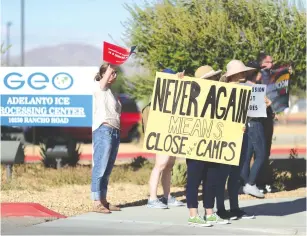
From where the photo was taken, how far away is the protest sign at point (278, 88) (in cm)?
1352

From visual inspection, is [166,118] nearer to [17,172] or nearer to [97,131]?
[97,131]

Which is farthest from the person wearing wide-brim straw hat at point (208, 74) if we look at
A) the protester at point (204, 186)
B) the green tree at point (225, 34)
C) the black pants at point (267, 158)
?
the green tree at point (225, 34)

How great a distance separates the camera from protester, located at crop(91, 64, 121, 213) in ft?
35.0

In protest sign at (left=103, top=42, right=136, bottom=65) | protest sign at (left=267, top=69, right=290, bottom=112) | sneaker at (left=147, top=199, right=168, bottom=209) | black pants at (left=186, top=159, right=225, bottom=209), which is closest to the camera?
black pants at (left=186, top=159, right=225, bottom=209)

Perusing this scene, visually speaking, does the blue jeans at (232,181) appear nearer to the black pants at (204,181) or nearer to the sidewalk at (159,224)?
the black pants at (204,181)

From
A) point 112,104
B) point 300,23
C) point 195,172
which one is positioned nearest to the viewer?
point 195,172

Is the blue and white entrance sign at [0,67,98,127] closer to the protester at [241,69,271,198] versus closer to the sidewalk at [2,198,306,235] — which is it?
the protester at [241,69,271,198]

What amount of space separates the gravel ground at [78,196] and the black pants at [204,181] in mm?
1702

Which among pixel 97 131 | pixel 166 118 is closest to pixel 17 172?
pixel 97 131

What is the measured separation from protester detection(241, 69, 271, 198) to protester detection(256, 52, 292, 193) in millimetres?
368

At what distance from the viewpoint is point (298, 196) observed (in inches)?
524

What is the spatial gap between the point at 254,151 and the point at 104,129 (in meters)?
2.98

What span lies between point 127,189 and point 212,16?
334 centimetres

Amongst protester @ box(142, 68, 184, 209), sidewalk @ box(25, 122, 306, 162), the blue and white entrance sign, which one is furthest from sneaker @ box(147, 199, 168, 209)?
sidewalk @ box(25, 122, 306, 162)
